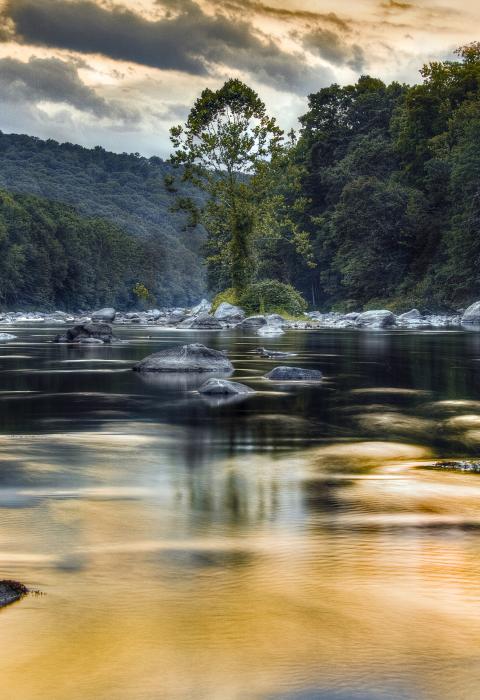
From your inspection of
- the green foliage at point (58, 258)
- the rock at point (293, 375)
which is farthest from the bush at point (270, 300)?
the green foliage at point (58, 258)

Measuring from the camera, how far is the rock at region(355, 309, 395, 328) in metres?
41.8

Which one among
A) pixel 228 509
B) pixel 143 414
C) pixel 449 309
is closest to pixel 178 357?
pixel 143 414

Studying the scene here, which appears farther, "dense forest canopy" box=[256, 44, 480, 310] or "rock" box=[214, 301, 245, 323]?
"dense forest canopy" box=[256, 44, 480, 310]

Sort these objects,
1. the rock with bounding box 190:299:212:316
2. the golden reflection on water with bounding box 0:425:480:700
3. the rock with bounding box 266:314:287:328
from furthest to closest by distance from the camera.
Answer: the rock with bounding box 190:299:212:316 → the rock with bounding box 266:314:287:328 → the golden reflection on water with bounding box 0:425:480:700

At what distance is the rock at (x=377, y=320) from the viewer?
41844 mm

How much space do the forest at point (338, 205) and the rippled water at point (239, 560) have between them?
39.9m

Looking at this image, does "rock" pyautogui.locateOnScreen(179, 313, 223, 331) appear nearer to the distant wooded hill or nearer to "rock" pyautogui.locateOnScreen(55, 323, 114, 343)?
"rock" pyautogui.locateOnScreen(55, 323, 114, 343)

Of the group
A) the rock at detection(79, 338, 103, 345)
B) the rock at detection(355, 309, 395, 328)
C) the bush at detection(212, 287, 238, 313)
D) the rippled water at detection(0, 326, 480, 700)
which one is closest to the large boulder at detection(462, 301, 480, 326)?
the rock at detection(355, 309, 395, 328)

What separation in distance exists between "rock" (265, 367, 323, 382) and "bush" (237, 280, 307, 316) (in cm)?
3330

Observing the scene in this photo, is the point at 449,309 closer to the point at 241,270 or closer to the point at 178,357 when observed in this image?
the point at 241,270

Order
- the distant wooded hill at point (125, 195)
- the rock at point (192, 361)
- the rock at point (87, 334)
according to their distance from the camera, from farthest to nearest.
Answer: the distant wooded hill at point (125, 195) < the rock at point (87, 334) < the rock at point (192, 361)

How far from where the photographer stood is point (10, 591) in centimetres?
337

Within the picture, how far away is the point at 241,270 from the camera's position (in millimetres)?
48062

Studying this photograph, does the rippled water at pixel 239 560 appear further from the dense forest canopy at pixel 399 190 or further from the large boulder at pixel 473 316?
the dense forest canopy at pixel 399 190
